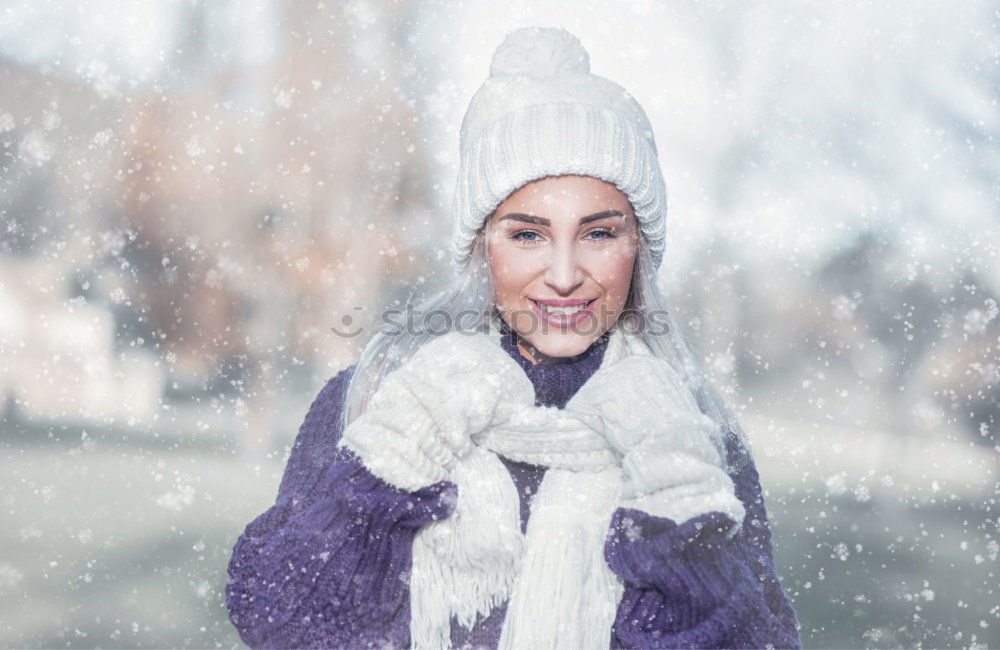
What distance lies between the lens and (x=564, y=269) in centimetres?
203

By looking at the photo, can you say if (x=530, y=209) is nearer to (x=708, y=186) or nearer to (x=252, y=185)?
(x=708, y=186)

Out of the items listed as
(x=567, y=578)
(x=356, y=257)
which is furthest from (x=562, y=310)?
(x=356, y=257)

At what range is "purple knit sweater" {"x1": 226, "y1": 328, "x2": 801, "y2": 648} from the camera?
1.76 metres

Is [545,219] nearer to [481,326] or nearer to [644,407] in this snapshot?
[481,326]

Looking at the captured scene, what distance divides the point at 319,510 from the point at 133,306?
3052 millimetres

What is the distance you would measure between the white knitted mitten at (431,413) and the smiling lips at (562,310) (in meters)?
0.16

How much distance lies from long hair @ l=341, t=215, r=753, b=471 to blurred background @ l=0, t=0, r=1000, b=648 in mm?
1429

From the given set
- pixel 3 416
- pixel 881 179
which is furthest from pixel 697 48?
pixel 3 416

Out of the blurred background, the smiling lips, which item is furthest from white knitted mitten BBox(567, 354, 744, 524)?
the blurred background

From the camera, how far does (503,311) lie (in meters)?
2.15

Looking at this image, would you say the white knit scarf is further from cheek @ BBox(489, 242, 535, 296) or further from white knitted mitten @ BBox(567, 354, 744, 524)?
cheek @ BBox(489, 242, 535, 296)

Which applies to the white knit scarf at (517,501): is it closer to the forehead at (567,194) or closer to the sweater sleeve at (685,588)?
the sweater sleeve at (685,588)

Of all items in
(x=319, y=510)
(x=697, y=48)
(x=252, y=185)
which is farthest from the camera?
(x=252, y=185)

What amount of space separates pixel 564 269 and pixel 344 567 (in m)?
0.71
